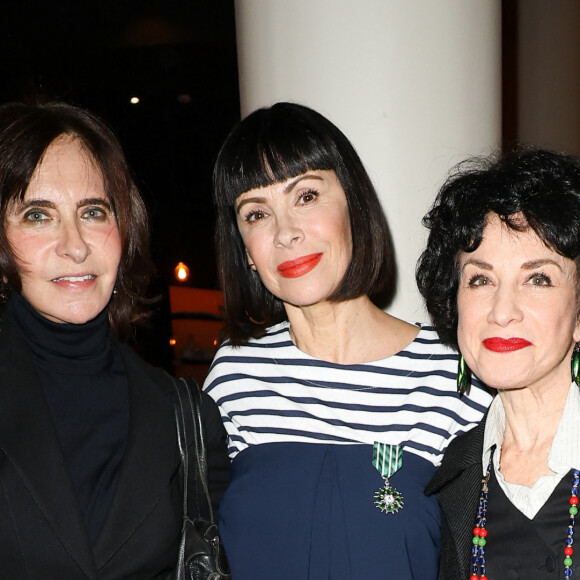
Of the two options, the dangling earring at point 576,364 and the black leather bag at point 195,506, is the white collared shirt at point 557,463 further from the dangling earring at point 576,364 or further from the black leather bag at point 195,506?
the black leather bag at point 195,506

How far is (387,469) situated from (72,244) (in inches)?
43.6

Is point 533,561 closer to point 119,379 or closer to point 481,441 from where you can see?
point 481,441

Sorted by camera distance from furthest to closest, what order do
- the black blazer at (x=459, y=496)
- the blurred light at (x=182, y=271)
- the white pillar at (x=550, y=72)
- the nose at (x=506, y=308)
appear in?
the blurred light at (x=182, y=271)
the white pillar at (x=550, y=72)
the black blazer at (x=459, y=496)
the nose at (x=506, y=308)

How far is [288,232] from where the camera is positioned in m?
2.42

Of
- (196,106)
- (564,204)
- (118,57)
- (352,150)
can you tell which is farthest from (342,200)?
(196,106)

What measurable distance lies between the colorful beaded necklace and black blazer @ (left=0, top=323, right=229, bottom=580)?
2.76 feet

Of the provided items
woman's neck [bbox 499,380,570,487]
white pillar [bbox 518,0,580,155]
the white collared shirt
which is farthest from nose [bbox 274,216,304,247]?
white pillar [bbox 518,0,580,155]

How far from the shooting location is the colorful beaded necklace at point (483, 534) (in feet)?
6.08

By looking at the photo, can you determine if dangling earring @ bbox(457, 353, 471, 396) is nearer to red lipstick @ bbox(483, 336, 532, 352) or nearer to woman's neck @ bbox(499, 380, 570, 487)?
woman's neck @ bbox(499, 380, 570, 487)

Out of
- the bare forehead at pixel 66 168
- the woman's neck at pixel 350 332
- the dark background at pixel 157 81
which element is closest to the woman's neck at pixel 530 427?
the woman's neck at pixel 350 332

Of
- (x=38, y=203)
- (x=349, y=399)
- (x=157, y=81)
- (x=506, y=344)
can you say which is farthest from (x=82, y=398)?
(x=157, y=81)

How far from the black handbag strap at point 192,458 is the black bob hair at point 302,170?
12.7 inches

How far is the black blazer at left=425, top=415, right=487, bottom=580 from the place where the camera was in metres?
2.05

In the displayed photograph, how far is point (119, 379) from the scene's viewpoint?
244 centimetres
